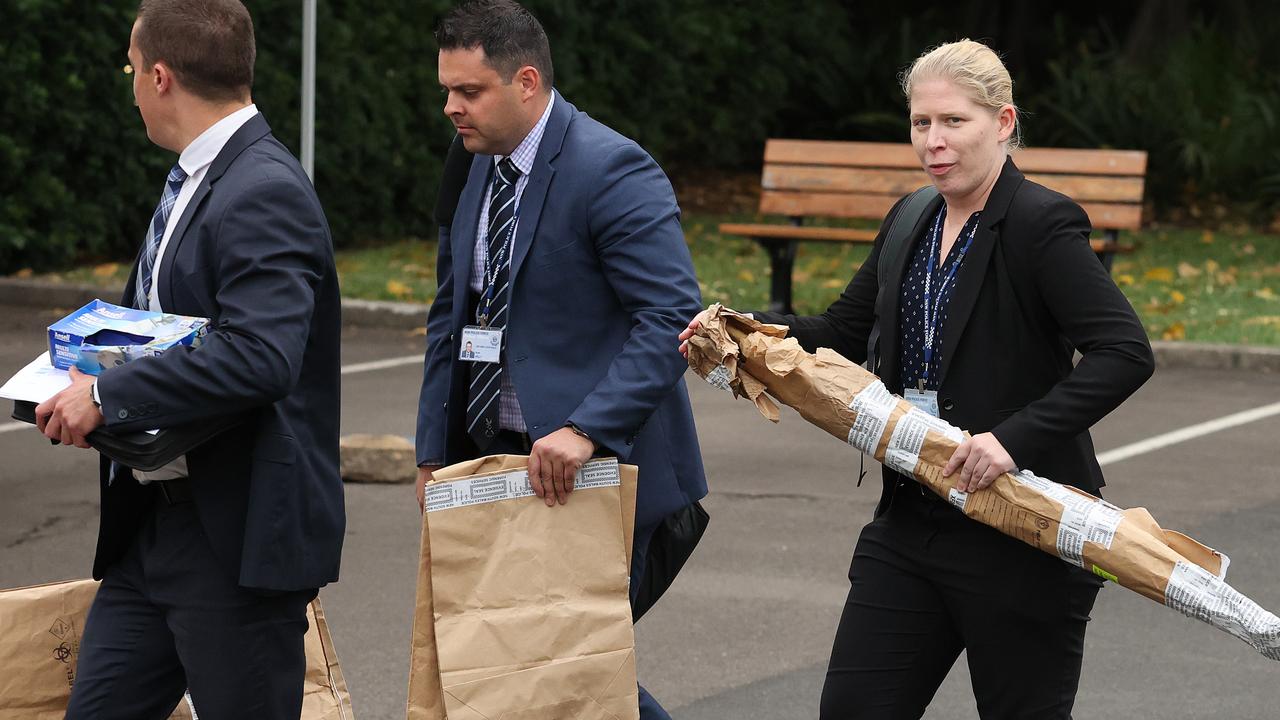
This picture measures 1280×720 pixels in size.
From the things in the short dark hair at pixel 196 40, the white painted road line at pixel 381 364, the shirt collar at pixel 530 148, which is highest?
the short dark hair at pixel 196 40

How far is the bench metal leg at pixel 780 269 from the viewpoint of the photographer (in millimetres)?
11820

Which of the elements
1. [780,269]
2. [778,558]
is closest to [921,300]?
[778,558]

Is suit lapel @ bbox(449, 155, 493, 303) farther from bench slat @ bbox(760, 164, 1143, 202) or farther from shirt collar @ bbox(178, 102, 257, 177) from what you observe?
bench slat @ bbox(760, 164, 1143, 202)

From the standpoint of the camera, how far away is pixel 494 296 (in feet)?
12.3

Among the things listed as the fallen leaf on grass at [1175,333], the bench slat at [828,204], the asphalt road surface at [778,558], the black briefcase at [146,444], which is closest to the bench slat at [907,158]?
the bench slat at [828,204]

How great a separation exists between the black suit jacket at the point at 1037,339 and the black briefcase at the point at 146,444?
3.77 feet

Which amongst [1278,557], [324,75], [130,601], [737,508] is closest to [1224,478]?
[1278,557]

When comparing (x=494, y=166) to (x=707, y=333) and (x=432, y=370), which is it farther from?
(x=707, y=333)

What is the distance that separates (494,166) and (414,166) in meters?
11.5

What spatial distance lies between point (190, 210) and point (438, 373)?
92cm

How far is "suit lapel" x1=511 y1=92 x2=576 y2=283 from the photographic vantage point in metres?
3.72

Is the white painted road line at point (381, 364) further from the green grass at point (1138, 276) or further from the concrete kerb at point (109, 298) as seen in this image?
the green grass at point (1138, 276)

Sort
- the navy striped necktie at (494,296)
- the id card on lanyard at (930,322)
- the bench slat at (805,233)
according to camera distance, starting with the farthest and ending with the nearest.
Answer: the bench slat at (805,233) → the navy striped necktie at (494,296) → the id card on lanyard at (930,322)

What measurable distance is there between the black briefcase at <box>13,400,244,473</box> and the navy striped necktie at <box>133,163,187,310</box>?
305 millimetres
